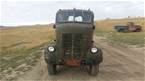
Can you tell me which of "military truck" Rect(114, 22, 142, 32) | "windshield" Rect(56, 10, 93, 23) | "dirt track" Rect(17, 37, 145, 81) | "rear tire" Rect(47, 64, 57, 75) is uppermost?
"windshield" Rect(56, 10, 93, 23)

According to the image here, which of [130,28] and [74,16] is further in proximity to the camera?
[130,28]

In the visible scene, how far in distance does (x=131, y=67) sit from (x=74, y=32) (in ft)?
15.8

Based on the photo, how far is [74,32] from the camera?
1806cm

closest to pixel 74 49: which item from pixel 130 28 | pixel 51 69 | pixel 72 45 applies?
pixel 72 45

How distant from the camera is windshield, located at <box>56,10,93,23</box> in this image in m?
19.8

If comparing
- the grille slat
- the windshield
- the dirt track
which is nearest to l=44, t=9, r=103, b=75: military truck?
the grille slat

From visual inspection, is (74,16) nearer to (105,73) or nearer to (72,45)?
(72,45)

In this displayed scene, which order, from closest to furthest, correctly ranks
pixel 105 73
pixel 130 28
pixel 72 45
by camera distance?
pixel 72 45, pixel 105 73, pixel 130 28

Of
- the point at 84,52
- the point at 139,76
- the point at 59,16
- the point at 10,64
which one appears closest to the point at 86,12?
the point at 59,16

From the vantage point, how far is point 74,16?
1995 centimetres

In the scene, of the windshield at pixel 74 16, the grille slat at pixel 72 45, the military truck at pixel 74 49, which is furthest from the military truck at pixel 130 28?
the grille slat at pixel 72 45

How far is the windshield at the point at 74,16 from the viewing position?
19.8 metres

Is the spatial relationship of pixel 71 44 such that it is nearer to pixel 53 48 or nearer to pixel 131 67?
pixel 53 48

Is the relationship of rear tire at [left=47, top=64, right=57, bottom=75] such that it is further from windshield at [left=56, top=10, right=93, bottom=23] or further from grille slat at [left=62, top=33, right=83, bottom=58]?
windshield at [left=56, top=10, right=93, bottom=23]
